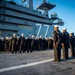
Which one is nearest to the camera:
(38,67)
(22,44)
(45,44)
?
(38,67)

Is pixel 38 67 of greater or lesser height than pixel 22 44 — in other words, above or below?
below

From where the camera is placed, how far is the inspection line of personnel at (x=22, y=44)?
1218 cm

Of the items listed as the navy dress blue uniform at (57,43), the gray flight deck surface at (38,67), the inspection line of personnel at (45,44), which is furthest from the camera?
the inspection line of personnel at (45,44)

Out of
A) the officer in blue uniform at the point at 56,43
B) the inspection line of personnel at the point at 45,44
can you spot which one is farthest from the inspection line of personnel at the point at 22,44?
the officer in blue uniform at the point at 56,43

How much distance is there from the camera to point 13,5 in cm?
3388

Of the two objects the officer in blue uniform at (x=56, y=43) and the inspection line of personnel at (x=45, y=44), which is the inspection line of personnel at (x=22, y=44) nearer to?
the inspection line of personnel at (x=45, y=44)

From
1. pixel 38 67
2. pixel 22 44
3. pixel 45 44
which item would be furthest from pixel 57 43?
pixel 45 44

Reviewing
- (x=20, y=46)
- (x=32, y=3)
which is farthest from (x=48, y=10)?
(x=20, y=46)

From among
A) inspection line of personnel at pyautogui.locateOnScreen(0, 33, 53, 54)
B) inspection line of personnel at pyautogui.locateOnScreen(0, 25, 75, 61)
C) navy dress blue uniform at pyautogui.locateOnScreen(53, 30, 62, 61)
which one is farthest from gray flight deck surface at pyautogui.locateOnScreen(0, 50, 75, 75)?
inspection line of personnel at pyautogui.locateOnScreen(0, 33, 53, 54)

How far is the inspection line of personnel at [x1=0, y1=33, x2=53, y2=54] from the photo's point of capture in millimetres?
12180

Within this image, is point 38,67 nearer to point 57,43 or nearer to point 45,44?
point 57,43

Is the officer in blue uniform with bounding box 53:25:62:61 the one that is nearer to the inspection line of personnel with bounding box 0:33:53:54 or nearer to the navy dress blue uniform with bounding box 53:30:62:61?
the navy dress blue uniform with bounding box 53:30:62:61

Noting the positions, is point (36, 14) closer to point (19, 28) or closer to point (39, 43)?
point (19, 28)

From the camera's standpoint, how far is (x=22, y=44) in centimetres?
1235
